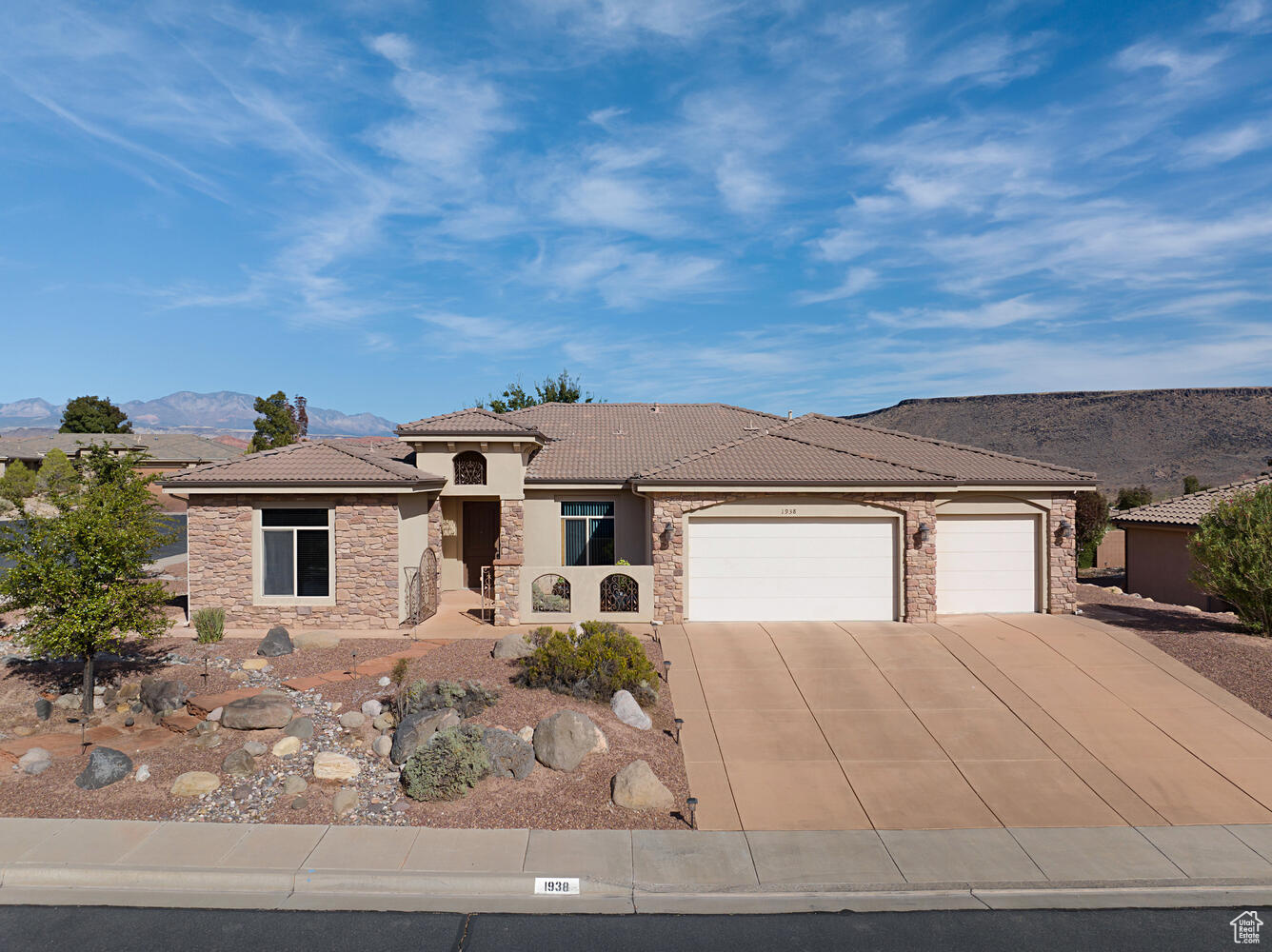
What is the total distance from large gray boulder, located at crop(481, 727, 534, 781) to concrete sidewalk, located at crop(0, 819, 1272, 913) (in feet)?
3.89

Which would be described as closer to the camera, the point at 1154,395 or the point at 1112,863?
the point at 1112,863

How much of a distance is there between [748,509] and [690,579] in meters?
1.99

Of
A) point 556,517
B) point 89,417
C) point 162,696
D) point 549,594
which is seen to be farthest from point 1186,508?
point 89,417

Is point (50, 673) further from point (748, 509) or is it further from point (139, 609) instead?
point (748, 509)

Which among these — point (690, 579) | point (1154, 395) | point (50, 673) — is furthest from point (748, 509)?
point (1154, 395)

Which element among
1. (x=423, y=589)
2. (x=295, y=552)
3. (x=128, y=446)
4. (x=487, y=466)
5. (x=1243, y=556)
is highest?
(x=128, y=446)

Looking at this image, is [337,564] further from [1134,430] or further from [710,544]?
[1134,430]

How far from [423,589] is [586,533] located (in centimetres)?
442

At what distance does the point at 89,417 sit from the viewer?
6981 cm

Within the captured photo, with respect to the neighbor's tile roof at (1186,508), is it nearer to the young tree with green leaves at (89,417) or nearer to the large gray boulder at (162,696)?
the large gray boulder at (162,696)

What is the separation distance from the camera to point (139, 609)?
11.6 m

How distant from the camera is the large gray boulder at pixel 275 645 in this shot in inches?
540

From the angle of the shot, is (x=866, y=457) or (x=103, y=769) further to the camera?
(x=866, y=457)

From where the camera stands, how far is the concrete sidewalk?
22.9 ft
